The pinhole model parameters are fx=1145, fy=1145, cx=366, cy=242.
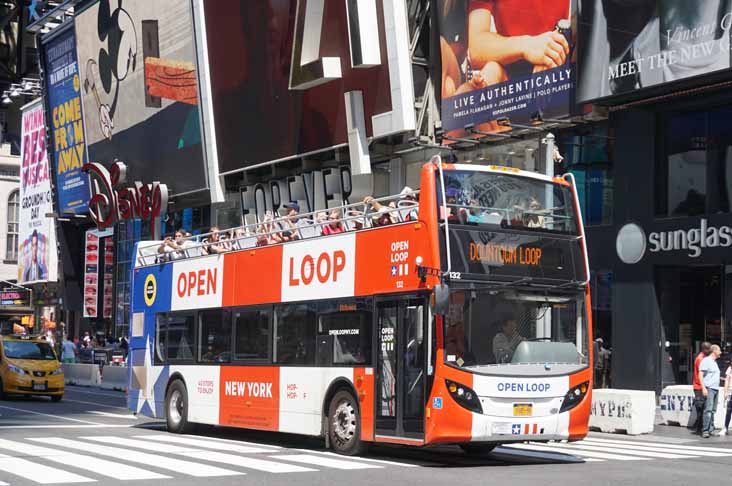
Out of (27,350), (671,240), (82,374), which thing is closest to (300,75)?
(27,350)

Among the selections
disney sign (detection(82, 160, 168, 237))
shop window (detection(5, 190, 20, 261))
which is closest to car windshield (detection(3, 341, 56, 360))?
disney sign (detection(82, 160, 168, 237))

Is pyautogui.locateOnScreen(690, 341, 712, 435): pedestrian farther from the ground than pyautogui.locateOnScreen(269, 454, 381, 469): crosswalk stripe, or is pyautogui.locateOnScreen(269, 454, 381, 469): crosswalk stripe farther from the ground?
pyautogui.locateOnScreen(690, 341, 712, 435): pedestrian

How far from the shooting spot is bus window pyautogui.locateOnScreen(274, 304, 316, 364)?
17938 mm

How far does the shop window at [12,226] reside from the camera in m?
90.3

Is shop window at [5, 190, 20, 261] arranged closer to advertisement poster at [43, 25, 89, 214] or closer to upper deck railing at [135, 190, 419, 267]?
advertisement poster at [43, 25, 89, 214]

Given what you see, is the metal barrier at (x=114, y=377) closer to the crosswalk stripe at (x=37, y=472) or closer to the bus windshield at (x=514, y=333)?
the crosswalk stripe at (x=37, y=472)

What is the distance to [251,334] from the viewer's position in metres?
19.6

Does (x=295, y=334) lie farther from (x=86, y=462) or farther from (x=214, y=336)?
(x=86, y=462)

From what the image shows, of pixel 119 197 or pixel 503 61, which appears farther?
pixel 119 197

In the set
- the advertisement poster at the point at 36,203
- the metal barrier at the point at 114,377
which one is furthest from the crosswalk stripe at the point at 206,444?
the advertisement poster at the point at 36,203

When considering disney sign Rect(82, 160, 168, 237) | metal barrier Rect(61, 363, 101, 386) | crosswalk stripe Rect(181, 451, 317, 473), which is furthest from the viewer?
disney sign Rect(82, 160, 168, 237)

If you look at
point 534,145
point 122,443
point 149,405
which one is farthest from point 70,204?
point 122,443

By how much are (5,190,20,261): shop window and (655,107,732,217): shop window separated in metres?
70.9

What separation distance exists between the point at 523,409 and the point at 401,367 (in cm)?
175
